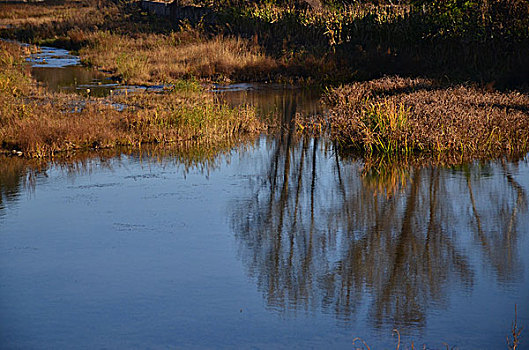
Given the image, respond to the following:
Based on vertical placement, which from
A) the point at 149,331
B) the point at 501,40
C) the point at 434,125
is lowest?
the point at 149,331

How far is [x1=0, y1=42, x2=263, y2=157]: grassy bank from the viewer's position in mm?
13328

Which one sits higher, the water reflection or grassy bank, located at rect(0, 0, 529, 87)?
grassy bank, located at rect(0, 0, 529, 87)

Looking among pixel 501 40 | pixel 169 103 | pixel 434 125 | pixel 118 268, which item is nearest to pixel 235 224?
pixel 118 268

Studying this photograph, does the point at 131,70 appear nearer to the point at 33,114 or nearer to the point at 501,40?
the point at 33,114

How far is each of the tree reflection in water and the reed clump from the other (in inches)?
31.1

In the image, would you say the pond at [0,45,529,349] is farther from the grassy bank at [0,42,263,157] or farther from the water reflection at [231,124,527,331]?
the grassy bank at [0,42,263,157]

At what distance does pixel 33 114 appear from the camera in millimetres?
14352

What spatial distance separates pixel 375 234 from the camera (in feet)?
29.5

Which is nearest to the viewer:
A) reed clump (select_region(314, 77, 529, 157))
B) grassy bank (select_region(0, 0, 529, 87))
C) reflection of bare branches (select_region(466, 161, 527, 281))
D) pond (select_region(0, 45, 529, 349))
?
pond (select_region(0, 45, 529, 349))

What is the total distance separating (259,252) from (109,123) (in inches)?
278

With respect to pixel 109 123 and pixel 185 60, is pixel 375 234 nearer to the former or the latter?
pixel 109 123

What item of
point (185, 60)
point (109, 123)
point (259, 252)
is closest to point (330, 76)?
point (185, 60)

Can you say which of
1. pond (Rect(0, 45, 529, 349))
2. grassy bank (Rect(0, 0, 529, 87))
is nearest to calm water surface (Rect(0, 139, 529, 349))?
pond (Rect(0, 45, 529, 349))

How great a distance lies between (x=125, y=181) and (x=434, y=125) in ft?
18.3
